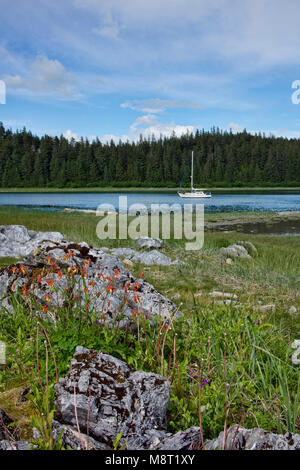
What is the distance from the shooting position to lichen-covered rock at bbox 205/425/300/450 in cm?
217

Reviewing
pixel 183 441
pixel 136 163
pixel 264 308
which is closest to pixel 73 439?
pixel 183 441

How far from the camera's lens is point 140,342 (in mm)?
4109

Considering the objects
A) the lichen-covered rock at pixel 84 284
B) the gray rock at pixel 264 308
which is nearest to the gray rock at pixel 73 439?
the lichen-covered rock at pixel 84 284

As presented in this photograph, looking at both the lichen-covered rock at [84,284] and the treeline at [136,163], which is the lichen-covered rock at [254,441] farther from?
the treeline at [136,163]

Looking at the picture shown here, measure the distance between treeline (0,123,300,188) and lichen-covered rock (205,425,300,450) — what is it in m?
148

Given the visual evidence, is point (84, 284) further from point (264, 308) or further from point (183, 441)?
point (264, 308)

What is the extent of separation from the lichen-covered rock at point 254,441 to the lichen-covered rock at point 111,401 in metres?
0.54

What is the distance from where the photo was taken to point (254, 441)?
2215mm

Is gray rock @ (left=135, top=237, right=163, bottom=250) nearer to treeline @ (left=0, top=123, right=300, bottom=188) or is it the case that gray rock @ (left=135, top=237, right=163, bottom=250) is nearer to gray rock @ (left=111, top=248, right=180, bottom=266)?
gray rock @ (left=111, top=248, right=180, bottom=266)

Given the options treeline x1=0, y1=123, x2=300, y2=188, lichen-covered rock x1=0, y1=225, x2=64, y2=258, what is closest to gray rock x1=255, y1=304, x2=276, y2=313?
lichen-covered rock x1=0, y1=225, x2=64, y2=258

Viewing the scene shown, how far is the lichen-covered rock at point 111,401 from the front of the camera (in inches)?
101
